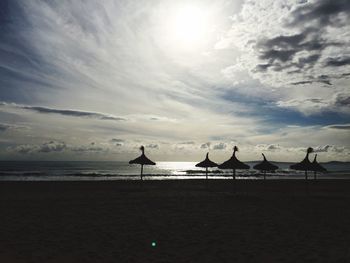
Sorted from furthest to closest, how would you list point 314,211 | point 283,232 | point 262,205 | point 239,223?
1. point 262,205
2. point 314,211
3. point 239,223
4. point 283,232

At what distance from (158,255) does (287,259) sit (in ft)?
9.33

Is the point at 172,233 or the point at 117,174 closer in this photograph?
the point at 172,233

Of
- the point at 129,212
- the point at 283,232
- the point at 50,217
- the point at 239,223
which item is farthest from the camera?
the point at 129,212

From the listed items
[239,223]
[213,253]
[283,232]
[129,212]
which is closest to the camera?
[213,253]

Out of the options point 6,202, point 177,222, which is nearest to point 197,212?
point 177,222

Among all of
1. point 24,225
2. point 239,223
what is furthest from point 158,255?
point 24,225

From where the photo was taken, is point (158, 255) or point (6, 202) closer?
point (158, 255)

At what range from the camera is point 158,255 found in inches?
283

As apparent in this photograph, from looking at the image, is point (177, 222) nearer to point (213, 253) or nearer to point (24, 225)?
point (213, 253)

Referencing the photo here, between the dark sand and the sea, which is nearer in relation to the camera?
the dark sand

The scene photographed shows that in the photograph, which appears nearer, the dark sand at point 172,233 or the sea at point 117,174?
the dark sand at point 172,233

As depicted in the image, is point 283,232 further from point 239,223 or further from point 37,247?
point 37,247

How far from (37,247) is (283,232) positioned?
6.84m

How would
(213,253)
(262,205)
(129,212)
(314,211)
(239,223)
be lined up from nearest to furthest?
(213,253) < (239,223) < (129,212) < (314,211) < (262,205)
